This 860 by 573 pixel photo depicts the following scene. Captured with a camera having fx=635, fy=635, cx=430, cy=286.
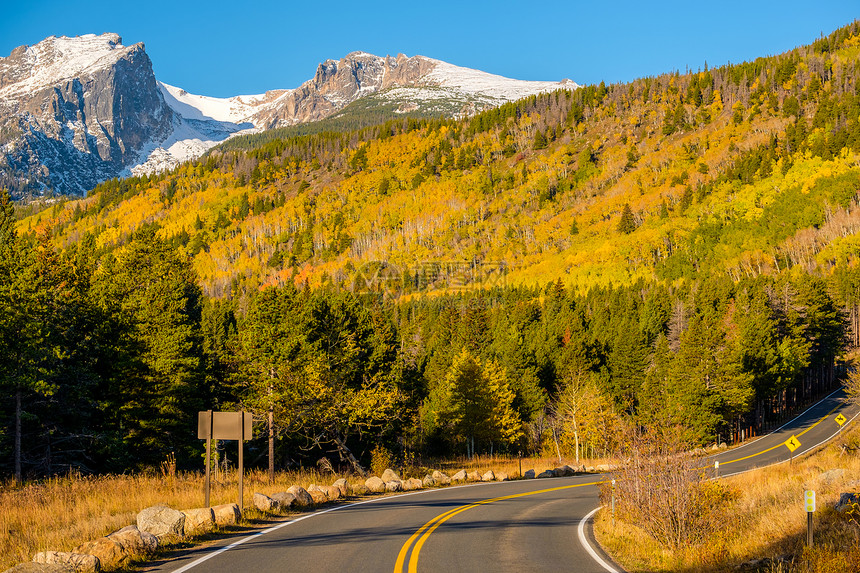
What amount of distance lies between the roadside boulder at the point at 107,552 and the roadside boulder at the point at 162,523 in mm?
1749

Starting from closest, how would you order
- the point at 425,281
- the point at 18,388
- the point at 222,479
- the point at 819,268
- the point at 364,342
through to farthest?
1. the point at 222,479
2. the point at 18,388
3. the point at 364,342
4. the point at 819,268
5. the point at 425,281

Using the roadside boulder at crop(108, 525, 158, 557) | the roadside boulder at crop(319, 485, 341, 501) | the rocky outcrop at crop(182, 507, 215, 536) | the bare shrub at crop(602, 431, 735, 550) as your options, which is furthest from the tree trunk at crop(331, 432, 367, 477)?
the roadside boulder at crop(108, 525, 158, 557)

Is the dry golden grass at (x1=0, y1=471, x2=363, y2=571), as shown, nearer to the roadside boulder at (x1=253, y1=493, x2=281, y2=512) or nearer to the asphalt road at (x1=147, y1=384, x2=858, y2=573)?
the roadside boulder at (x1=253, y1=493, x2=281, y2=512)

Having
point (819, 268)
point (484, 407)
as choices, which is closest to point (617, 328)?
point (484, 407)

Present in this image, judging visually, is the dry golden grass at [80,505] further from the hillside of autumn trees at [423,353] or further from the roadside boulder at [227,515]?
the hillside of autumn trees at [423,353]

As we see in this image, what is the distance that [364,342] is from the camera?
1773 inches

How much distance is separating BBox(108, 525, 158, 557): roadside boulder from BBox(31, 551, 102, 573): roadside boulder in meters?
0.79

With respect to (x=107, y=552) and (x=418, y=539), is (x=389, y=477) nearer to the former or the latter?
(x=418, y=539)

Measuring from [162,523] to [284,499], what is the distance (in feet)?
16.9

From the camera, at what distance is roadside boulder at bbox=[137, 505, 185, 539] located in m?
12.1

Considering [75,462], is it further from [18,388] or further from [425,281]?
[425,281]

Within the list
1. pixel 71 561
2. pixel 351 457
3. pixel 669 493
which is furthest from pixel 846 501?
pixel 351 457

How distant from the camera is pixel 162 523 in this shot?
1220 cm

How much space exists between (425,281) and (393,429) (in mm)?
129634
